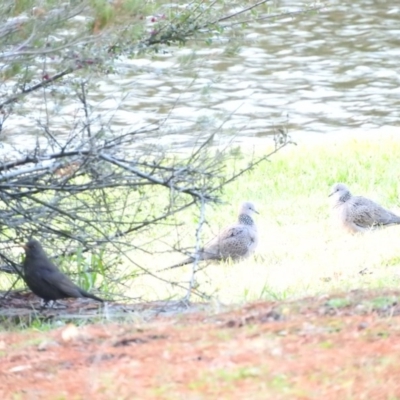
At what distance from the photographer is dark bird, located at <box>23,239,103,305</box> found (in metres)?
7.45

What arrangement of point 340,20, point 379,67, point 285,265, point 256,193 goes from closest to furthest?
1. point 285,265
2. point 256,193
3. point 379,67
4. point 340,20

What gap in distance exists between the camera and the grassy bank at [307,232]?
336 inches

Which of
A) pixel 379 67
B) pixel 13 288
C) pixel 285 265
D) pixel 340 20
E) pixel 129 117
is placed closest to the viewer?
pixel 13 288

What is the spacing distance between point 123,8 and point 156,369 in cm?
251

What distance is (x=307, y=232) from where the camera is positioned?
35.5 feet

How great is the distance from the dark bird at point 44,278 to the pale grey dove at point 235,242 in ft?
7.91

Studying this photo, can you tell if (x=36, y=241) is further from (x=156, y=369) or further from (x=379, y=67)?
(x=379, y=67)

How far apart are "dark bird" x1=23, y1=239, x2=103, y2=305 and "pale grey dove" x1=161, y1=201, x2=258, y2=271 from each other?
A: 241cm

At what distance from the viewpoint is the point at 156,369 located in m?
4.96

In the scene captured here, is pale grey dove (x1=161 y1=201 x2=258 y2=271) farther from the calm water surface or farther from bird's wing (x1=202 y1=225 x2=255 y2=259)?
the calm water surface

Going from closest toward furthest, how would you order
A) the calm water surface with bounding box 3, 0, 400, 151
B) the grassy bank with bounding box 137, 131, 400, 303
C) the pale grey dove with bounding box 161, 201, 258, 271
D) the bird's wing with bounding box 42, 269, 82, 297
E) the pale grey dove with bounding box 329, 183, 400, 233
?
the bird's wing with bounding box 42, 269, 82, 297 → the grassy bank with bounding box 137, 131, 400, 303 → the pale grey dove with bounding box 161, 201, 258, 271 → the pale grey dove with bounding box 329, 183, 400, 233 → the calm water surface with bounding box 3, 0, 400, 151

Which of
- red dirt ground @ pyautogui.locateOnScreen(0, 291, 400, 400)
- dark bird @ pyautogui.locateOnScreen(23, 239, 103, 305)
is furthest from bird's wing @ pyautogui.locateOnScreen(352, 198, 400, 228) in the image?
red dirt ground @ pyautogui.locateOnScreen(0, 291, 400, 400)

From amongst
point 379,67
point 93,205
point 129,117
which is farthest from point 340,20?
point 93,205

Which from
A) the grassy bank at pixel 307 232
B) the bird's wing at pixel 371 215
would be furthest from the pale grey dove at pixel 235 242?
the bird's wing at pixel 371 215
